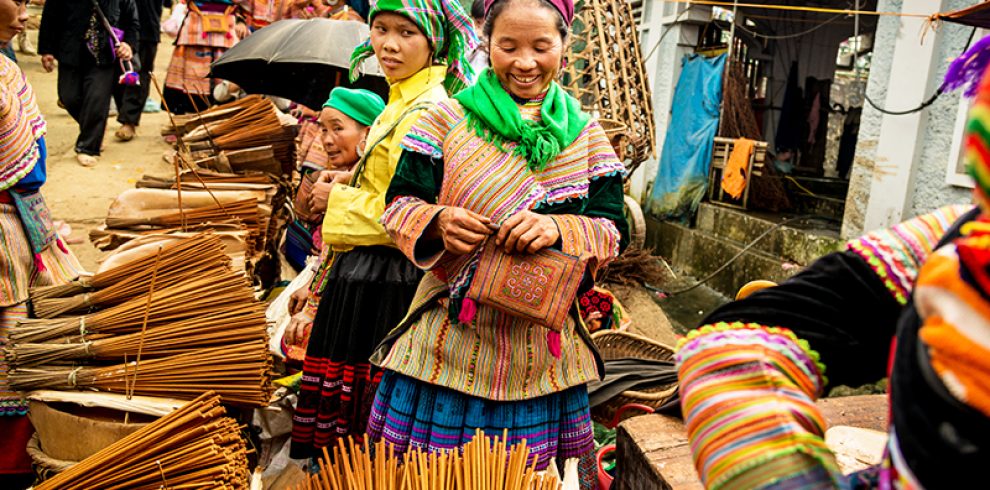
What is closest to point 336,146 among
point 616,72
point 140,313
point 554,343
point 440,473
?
point 140,313

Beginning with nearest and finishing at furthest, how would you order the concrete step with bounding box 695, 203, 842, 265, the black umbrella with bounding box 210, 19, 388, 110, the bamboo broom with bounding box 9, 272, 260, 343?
the bamboo broom with bounding box 9, 272, 260, 343 < the black umbrella with bounding box 210, 19, 388, 110 < the concrete step with bounding box 695, 203, 842, 265

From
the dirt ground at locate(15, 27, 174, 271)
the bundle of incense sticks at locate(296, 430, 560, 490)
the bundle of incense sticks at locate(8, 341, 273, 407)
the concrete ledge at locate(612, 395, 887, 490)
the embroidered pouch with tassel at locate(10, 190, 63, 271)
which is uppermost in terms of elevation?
the embroidered pouch with tassel at locate(10, 190, 63, 271)

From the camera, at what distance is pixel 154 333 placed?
216 centimetres

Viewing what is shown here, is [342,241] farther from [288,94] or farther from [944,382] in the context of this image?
[288,94]

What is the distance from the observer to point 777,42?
11328 mm

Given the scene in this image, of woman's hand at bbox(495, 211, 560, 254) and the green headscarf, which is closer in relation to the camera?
woman's hand at bbox(495, 211, 560, 254)

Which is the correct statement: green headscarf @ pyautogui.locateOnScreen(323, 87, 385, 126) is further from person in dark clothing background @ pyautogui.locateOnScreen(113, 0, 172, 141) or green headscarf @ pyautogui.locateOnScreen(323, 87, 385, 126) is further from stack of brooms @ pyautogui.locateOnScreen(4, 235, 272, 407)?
person in dark clothing background @ pyautogui.locateOnScreen(113, 0, 172, 141)

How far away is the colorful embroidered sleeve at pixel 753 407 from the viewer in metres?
0.68

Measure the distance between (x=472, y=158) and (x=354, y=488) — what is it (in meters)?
0.91

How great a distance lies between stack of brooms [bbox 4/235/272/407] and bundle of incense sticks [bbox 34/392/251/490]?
0.40 metres

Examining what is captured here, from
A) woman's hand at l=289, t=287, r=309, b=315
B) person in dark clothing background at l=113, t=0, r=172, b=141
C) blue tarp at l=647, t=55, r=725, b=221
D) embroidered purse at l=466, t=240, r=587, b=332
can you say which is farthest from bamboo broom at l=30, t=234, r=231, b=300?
blue tarp at l=647, t=55, r=725, b=221

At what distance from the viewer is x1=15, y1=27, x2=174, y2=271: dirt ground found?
19.1 feet

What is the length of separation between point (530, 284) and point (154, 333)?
4.24ft

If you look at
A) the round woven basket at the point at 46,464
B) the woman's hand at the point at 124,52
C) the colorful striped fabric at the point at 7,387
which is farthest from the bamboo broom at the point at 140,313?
the woman's hand at the point at 124,52
